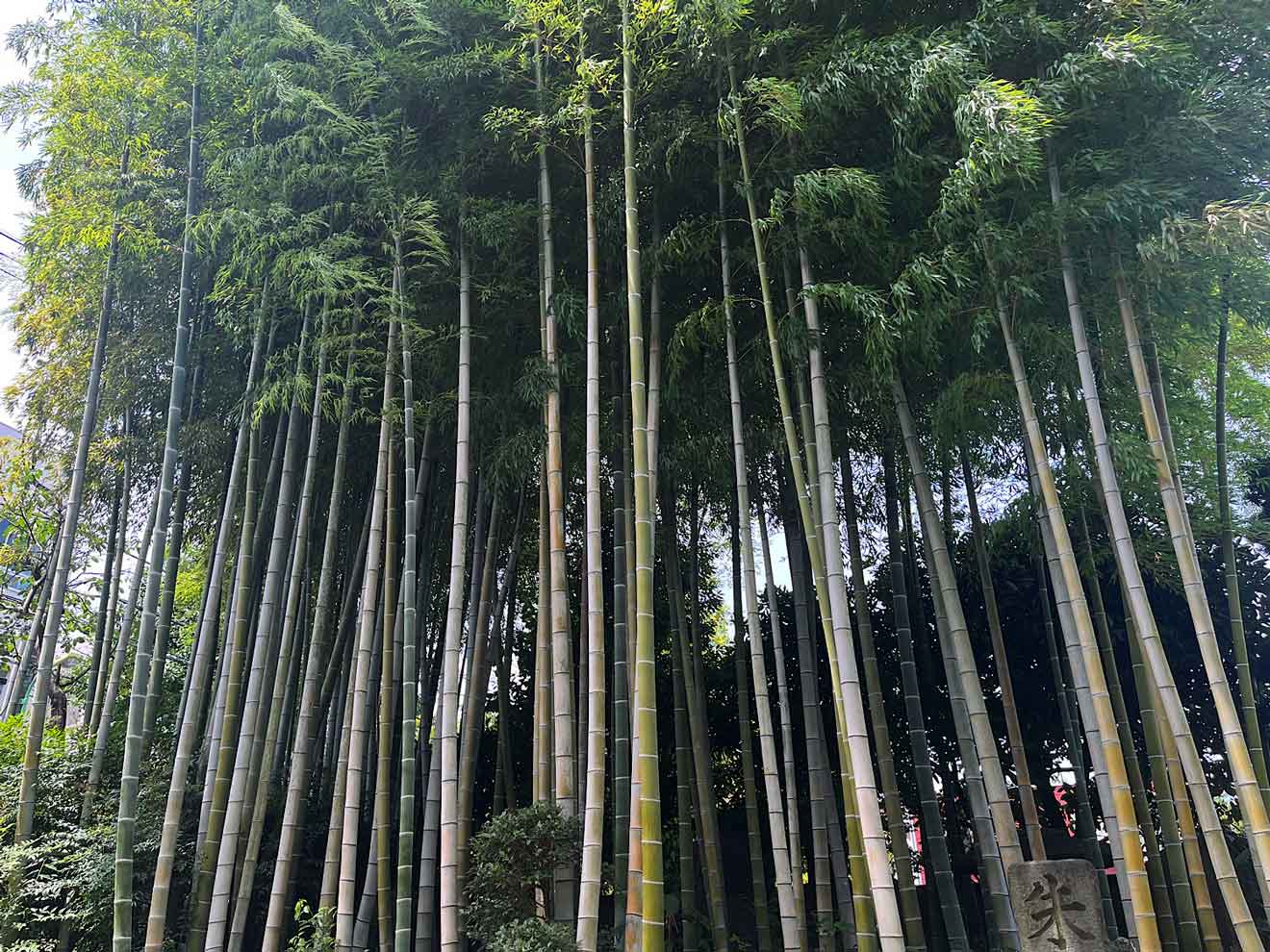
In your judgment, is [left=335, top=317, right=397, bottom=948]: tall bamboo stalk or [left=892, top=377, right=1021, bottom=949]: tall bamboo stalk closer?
[left=892, top=377, right=1021, bottom=949]: tall bamboo stalk

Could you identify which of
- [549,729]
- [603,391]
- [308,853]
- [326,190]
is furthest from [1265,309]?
[308,853]

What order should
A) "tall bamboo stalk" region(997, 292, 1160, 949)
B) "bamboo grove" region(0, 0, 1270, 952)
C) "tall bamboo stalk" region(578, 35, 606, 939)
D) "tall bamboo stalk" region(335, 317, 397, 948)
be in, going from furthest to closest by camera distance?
1. "tall bamboo stalk" region(335, 317, 397, 948)
2. "bamboo grove" region(0, 0, 1270, 952)
3. "tall bamboo stalk" region(578, 35, 606, 939)
4. "tall bamboo stalk" region(997, 292, 1160, 949)

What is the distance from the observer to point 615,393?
488 cm

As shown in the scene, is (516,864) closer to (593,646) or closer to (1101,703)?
(593,646)

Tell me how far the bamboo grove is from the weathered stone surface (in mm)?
122

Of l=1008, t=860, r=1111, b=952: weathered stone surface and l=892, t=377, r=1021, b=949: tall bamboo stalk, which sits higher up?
l=892, t=377, r=1021, b=949: tall bamboo stalk

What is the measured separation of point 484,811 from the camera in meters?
7.25

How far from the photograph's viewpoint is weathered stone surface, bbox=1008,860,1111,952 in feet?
10.5

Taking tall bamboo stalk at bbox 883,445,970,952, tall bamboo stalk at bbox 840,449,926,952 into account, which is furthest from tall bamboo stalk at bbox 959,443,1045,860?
tall bamboo stalk at bbox 840,449,926,952

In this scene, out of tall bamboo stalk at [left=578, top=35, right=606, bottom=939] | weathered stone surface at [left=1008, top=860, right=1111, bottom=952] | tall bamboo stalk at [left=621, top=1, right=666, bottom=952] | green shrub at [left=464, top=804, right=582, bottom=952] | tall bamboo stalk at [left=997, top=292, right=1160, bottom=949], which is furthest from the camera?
green shrub at [left=464, top=804, right=582, bottom=952]

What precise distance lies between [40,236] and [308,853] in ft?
13.4

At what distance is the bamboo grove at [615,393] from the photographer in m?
3.52

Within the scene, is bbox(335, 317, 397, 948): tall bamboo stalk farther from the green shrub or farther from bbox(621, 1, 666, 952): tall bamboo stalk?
bbox(621, 1, 666, 952): tall bamboo stalk

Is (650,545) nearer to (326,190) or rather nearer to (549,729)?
(549,729)
